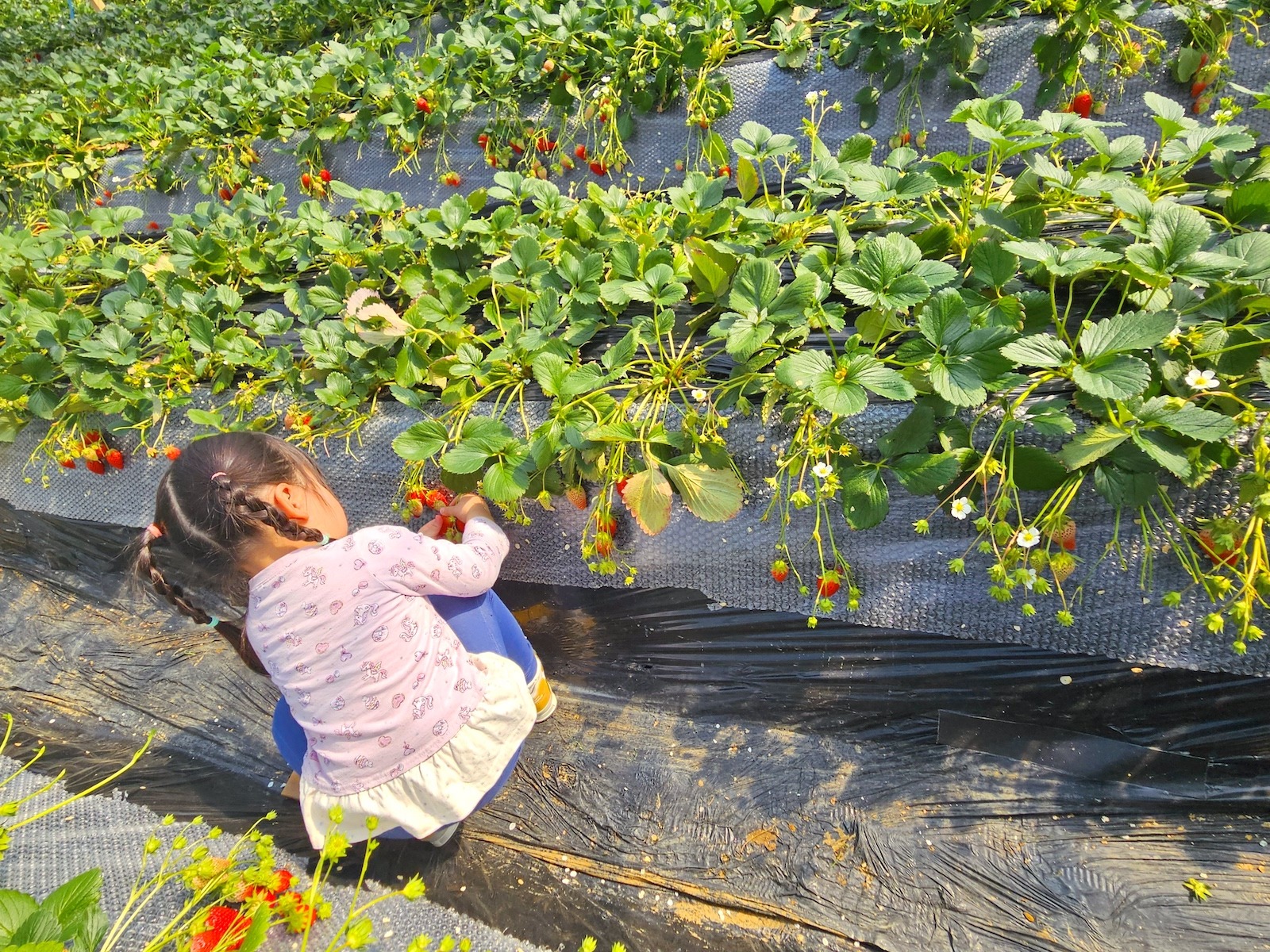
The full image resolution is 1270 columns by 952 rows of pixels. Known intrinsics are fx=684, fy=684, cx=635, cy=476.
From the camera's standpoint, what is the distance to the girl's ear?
130cm

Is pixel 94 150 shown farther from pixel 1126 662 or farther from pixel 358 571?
pixel 1126 662

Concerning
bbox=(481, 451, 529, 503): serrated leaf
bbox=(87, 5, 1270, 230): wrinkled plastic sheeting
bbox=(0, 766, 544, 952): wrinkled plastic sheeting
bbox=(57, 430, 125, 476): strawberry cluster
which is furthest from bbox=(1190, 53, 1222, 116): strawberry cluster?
bbox=(57, 430, 125, 476): strawberry cluster

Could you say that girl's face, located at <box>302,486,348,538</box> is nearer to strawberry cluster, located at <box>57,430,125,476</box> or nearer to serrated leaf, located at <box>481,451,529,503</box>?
serrated leaf, located at <box>481,451,529,503</box>

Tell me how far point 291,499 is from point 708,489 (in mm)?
807

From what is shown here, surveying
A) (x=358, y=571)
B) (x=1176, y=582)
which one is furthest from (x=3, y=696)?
(x=1176, y=582)

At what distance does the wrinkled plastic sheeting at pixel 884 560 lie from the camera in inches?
46.5

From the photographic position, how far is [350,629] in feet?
4.12

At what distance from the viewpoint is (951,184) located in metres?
1.34

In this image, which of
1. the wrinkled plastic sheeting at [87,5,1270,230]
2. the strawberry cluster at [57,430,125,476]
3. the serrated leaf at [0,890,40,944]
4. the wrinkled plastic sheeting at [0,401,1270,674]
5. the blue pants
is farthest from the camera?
the strawberry cluster at [57,430,125,476]

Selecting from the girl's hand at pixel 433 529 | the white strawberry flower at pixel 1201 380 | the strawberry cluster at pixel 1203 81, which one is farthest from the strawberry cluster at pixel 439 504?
the strawberry cluster at pixel 1203 81

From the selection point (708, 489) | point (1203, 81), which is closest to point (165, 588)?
point (708, 489)

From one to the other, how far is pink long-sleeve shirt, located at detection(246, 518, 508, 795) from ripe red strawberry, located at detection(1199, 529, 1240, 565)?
4.04 ft

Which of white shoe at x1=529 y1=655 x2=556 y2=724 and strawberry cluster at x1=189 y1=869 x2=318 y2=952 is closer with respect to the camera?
strawberry cluster at x1=189 y1=869 x2=318 y2=952

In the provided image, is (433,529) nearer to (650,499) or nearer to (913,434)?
(650,499)
